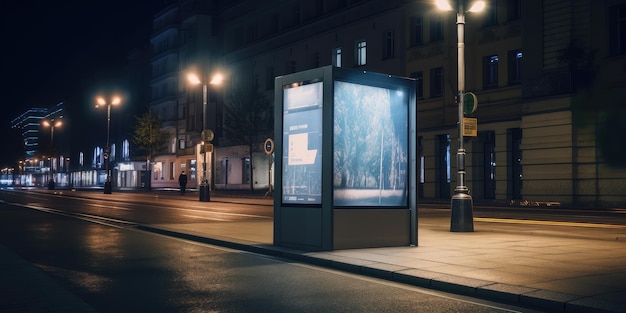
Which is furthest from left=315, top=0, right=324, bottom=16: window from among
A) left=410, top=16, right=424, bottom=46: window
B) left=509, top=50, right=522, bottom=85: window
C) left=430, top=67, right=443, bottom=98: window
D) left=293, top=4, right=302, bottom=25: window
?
left=509, top=50, right=522, bottom=85: window

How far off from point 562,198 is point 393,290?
82.5 ft

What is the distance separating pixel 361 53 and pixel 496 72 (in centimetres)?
1194

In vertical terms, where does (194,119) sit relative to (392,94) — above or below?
above

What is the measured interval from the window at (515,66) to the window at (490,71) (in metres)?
1.18

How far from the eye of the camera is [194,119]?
70562 millimetres

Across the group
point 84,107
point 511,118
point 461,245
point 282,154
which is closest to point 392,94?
point 282,154

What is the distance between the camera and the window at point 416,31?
41219mm

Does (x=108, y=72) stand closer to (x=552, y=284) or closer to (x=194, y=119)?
(x=194, y=119)

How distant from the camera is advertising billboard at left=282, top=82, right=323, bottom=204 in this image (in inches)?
483

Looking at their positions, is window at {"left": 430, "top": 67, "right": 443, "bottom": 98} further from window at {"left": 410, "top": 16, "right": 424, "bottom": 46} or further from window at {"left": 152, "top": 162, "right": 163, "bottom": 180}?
window at {"left": 152, "top": 162, "right": 163, "bottom": 180}

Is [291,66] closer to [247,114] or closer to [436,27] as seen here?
[247,114]

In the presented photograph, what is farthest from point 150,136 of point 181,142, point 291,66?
point 291,66

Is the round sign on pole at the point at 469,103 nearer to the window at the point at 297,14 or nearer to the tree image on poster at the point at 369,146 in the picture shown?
the tree image on poster at the point at 369,146

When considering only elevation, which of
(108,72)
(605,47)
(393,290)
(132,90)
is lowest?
(393,290)
